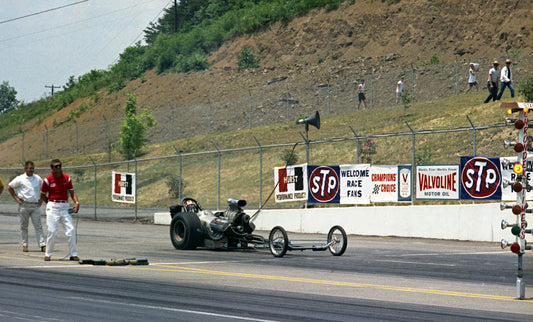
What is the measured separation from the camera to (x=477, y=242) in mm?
20641

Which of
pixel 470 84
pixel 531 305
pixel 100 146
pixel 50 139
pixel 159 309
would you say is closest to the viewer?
pixel 159 309

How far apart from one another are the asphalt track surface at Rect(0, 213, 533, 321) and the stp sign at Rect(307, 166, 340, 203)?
614 cm

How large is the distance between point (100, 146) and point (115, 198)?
37.9 meters

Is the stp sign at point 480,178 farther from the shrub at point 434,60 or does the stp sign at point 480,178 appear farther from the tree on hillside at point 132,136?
the shrub at point 434,60

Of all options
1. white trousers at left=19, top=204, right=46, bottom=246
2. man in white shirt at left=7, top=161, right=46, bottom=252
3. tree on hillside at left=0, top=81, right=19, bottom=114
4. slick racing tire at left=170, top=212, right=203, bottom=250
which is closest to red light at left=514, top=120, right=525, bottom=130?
slick racing tire at left=170, top=212, right=203, bottom=250

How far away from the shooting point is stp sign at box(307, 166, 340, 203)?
24408 millimetres

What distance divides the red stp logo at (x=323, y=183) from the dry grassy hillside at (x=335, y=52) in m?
34.6

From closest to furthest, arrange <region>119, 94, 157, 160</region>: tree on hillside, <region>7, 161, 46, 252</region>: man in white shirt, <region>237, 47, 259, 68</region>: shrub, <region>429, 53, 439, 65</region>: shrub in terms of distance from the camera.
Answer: <region>7, 161, 46, 252</region>: man in white shirt → <region>119, 94, 157, 160</region>: tree on hillside → <region>429, 53, 439, 65</region>: shrub → <region>237, 47, 259, 68</region>: shrub

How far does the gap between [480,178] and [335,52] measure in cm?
5653

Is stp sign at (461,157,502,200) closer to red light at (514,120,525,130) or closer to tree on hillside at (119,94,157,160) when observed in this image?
red light at (514,120,525,130)

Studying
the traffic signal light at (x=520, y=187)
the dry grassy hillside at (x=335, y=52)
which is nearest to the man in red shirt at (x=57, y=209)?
the traffic signal light at (x=520, y=187)

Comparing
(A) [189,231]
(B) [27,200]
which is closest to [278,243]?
(A) [189,231]

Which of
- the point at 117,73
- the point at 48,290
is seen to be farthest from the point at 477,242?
the point at 117,73

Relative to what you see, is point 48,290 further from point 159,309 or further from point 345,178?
point 345,178
